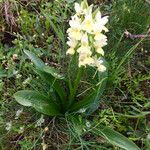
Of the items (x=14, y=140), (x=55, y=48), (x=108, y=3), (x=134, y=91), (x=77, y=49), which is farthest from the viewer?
(x=108, y=3)

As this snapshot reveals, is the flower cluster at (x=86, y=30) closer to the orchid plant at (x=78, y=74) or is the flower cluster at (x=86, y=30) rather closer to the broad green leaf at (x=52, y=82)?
the orchid plant at (x=78, y=74)

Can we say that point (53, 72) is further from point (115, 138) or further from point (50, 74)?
point (115, 138)

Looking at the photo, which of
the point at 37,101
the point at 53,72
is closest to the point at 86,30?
the point at 53,72

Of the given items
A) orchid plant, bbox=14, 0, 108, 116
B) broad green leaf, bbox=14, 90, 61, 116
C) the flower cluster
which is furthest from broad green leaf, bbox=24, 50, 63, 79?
the flower cluster

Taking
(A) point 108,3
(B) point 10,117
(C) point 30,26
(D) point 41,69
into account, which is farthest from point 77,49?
(A) point 108,3

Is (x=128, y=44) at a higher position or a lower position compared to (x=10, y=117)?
higher

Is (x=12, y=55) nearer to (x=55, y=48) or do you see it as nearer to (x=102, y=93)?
(x=55, y=48)

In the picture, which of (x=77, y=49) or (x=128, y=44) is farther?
(x=128, y=44)

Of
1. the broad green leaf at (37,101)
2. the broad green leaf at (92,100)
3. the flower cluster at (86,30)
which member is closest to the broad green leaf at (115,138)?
the broad green leaf at (92,100)
